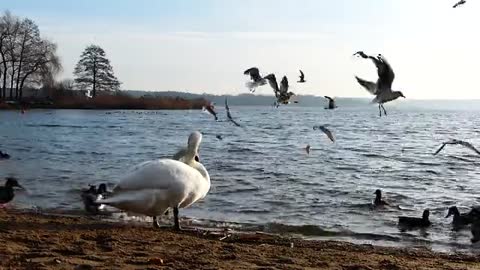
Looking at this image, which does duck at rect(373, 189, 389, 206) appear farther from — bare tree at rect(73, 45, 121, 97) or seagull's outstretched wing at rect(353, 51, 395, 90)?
bare tree at rect(73, 45, 121, 97)

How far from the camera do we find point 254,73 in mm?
8969

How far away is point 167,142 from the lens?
34.4 meters

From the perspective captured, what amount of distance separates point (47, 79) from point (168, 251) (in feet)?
240

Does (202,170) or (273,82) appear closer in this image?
(273,82)

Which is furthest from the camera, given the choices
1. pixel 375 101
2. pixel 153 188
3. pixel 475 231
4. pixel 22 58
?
pixel 22 58

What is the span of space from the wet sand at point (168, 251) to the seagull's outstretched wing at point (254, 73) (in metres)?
2.19

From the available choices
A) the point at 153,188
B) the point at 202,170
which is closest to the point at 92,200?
the point at 202,170

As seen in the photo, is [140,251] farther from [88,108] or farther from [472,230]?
[88,108]

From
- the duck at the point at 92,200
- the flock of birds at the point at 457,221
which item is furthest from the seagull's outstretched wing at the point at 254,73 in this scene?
the flock of birds at the point at 457,221

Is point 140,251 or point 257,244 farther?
point 257,244

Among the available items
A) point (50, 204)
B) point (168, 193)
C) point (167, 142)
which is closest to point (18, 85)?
point (167, 142)

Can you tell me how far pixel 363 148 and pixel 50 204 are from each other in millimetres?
22281

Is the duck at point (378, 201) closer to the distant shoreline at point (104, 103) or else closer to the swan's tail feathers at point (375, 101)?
the swan's tail feathers at point (375, 101)

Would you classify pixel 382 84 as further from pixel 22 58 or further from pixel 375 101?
pixel 22 58
